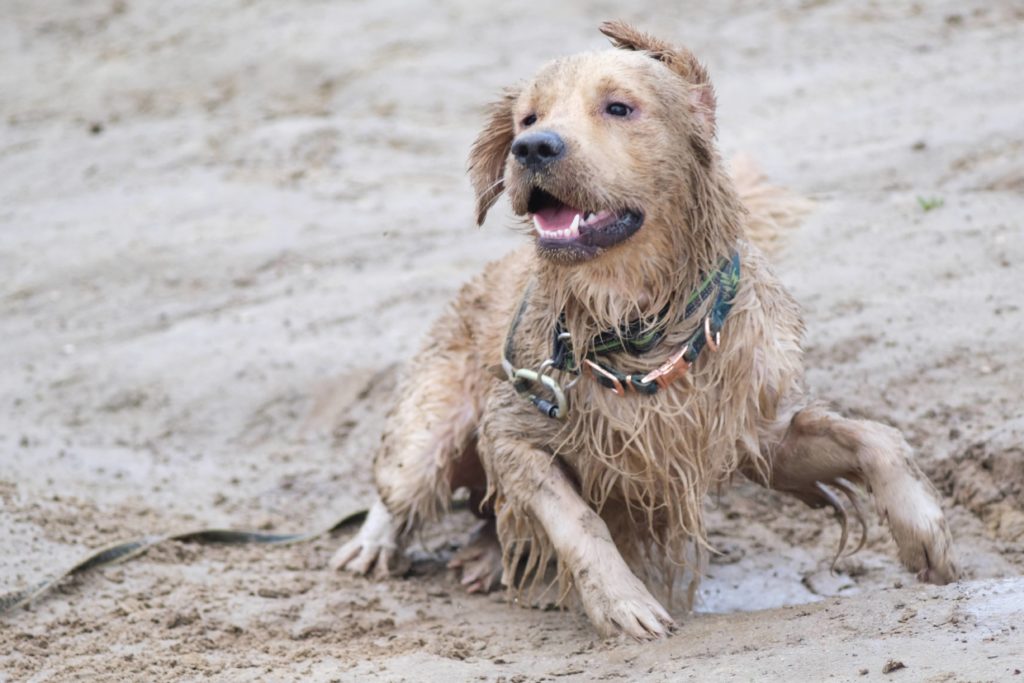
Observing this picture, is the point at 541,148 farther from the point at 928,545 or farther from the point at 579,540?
the point at 928,545

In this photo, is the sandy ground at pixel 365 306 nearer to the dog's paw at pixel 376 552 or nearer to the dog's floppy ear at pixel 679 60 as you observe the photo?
the dog's paw at pixel 376 552

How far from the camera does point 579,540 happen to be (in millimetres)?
4316

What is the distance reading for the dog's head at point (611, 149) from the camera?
163 inches

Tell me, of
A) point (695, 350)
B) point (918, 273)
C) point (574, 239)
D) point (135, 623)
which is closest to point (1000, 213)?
point (918, 273)

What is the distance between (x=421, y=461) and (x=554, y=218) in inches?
67.8

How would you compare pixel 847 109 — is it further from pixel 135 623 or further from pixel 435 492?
pixel 135 623

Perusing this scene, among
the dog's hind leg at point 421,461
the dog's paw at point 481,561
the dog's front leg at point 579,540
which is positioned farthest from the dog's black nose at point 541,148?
the dog's paw at point 481,561

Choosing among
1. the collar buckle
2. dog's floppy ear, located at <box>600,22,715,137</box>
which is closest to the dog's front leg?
the collar buckle

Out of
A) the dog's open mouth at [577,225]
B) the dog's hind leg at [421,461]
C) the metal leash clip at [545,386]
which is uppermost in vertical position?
the dog's open mouth at [577,225]

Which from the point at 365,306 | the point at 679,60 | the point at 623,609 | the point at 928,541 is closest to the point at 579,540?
the point at 623,609

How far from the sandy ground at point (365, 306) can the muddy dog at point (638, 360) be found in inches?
12.6

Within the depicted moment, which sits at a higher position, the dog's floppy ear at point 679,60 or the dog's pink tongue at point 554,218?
the dog's floppy ear at point 679,60

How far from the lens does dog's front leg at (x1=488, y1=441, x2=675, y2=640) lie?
414 cm

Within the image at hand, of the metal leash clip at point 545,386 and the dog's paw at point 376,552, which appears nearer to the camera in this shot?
the metal leash clip at point 545,386
